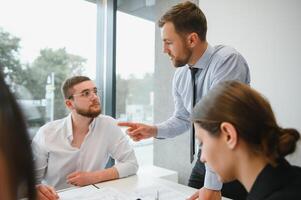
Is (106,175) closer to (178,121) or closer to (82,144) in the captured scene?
(82,144)

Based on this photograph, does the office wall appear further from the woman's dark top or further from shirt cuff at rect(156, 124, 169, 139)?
the woman's dark top

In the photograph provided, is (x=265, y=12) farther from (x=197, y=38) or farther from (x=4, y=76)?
(x=4, y=76)

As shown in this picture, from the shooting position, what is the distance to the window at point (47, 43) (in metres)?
2.37

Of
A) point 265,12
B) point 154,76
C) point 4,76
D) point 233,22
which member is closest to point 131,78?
point 154,76

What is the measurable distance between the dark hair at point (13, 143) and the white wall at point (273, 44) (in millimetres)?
1992

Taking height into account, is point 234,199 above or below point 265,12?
below

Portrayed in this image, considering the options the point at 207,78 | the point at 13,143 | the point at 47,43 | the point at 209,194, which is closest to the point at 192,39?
the point at 207,78

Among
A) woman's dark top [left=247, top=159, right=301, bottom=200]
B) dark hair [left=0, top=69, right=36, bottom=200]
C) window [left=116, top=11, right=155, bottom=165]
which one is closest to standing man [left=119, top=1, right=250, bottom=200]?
woman's dark top [left=247, top=159, right=301, bottom=200]

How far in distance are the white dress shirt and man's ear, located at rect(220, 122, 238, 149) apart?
99cm

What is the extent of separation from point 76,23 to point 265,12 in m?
1.73

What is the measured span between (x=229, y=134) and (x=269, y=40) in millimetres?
1608

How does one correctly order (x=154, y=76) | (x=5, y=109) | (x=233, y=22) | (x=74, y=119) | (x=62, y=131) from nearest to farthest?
(x=5, y=109), (x=62, y=131), (x=74, y=119), (x=233, y=22), (x=154, y=76)

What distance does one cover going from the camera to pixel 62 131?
1.91 meters

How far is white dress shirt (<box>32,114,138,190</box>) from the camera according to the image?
5.94ft
